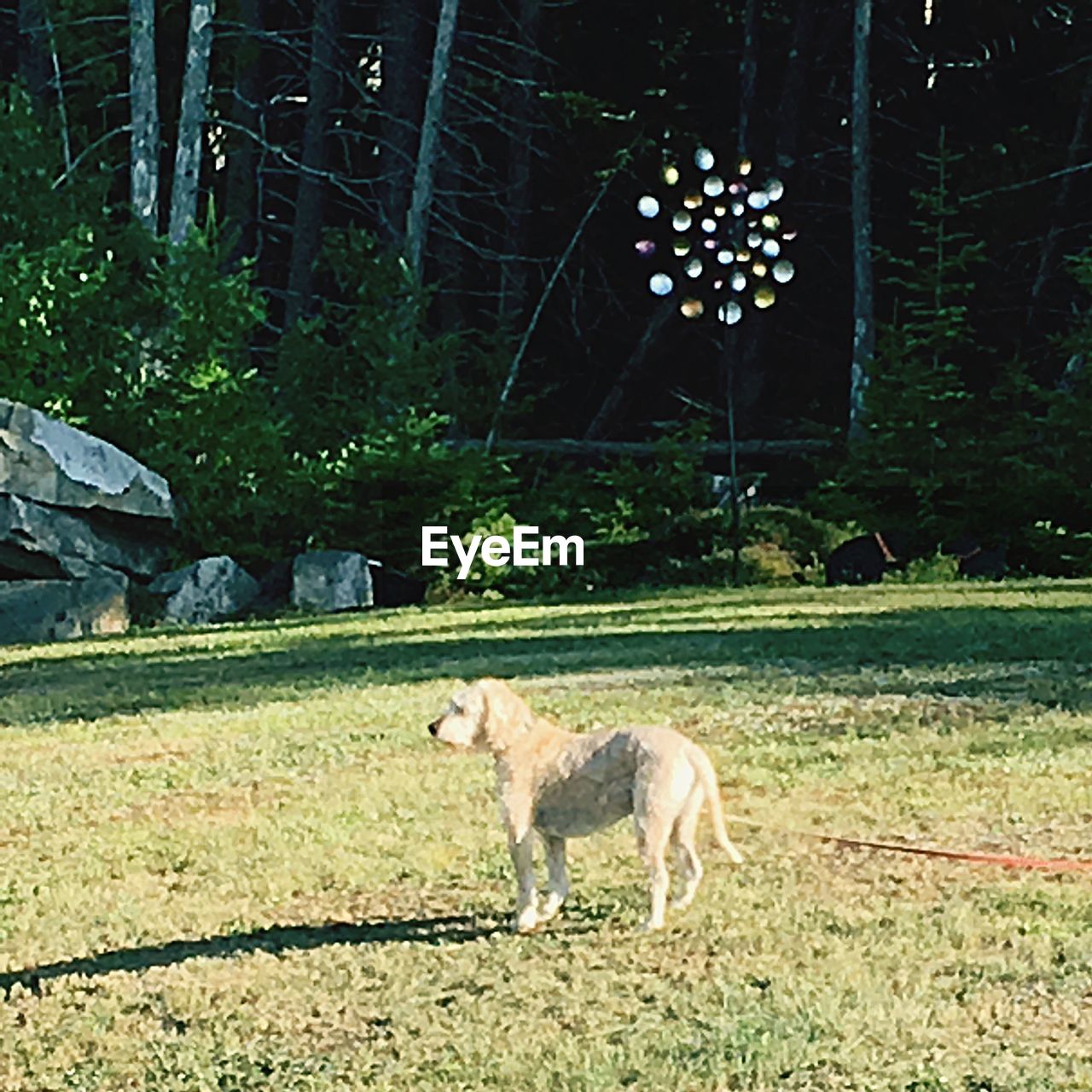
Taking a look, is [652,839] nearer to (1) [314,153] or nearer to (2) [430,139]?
(2) [430,139]

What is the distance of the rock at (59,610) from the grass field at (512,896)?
19.9 feet

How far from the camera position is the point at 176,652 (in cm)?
1502

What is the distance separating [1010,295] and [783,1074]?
2620cm

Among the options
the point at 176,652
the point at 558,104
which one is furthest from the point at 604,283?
the point at 176,652

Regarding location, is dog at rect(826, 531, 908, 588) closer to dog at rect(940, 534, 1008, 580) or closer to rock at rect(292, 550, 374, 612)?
dog at rect(940, 534, 1008, 580)

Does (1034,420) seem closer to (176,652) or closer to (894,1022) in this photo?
(176,652)

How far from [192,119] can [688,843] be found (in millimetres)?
19339

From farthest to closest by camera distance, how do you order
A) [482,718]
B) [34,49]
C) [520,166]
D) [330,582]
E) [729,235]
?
[520,166]
[34,49]
[729,235]
[330,582]
[482,718]

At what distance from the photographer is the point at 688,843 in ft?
17.4

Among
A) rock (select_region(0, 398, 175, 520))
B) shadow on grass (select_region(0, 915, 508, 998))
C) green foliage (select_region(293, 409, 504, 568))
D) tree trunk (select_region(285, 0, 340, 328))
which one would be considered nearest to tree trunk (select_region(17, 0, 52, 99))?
tree trunk (select_region(285, 0, 340, 328))

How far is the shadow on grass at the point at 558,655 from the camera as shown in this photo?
11680mm

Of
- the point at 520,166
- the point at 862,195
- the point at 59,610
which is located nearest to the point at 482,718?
the point at 59,610

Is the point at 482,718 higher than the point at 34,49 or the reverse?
the reverse

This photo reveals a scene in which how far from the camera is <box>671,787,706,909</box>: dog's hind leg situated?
520 cm
